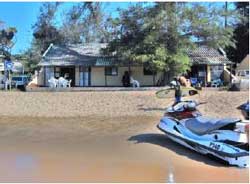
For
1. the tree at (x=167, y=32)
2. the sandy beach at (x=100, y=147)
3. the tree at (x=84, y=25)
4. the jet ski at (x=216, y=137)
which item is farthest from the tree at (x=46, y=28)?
the jet ski at (x=216, y=137)

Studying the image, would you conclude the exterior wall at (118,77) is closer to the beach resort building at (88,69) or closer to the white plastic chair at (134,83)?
the beach resort building at (88,69)

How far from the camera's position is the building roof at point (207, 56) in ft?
122

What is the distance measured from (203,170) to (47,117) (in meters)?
9.48

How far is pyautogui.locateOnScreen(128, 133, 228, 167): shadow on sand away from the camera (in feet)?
32.8

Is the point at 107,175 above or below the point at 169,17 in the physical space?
below

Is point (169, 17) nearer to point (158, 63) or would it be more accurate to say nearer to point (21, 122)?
point (158, 63)

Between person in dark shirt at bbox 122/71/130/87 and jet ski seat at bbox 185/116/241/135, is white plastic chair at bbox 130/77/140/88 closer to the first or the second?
person in dark shirt at bbox 122/71/130/87

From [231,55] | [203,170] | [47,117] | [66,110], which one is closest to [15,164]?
[203,170]

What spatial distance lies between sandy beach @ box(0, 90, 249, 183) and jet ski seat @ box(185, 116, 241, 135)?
0.54m

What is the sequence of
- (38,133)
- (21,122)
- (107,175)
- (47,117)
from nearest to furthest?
(107,175) < (38,133) < (21,122) < (47,117)

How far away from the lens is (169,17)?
33.3m

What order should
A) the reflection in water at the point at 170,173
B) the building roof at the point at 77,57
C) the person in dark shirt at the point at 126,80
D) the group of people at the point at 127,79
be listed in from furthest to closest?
the building roof at the point at 77,57 → the person in dark shirt at the point at 126,80 → the group of people at the point at 127,79 → the reflection in water at the point at 170,173

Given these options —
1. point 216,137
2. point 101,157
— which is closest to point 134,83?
point 101,157

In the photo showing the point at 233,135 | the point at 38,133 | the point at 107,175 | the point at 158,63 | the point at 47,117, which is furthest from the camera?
the point at 158,63
